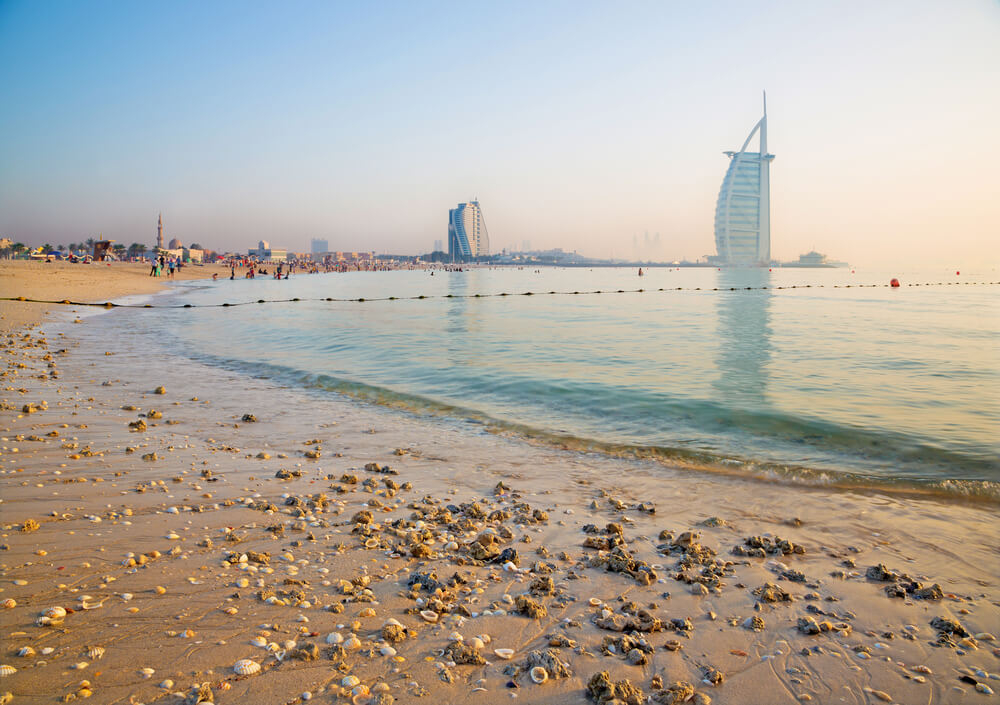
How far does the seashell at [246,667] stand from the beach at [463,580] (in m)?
0.04

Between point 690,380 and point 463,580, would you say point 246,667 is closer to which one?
point 463,580

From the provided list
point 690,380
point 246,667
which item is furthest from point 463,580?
point 690,380

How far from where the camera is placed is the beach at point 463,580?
10.5ft

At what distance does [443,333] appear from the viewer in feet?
84.1

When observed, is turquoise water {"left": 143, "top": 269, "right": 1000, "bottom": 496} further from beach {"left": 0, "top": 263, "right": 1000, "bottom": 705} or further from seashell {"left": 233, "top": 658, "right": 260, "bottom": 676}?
seashell {"left": 233, "top": 658, "right": 260, "bottom": 676}

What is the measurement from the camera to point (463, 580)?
167 inches

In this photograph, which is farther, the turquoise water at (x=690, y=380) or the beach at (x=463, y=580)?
the turquoise water at (x=690, y=380)

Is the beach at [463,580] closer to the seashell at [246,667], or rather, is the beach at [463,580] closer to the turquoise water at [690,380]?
the seashell at [246,667]

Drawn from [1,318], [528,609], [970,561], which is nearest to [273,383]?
[528,609]

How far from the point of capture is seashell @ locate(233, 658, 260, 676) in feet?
10.1

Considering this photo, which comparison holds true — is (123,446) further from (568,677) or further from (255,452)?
(568,677)

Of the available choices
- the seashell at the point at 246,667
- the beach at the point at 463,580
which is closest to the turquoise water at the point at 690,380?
the beach at the point at 463,580

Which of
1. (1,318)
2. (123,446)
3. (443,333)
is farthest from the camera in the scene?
(443,333)

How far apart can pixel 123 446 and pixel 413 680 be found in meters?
6.32
